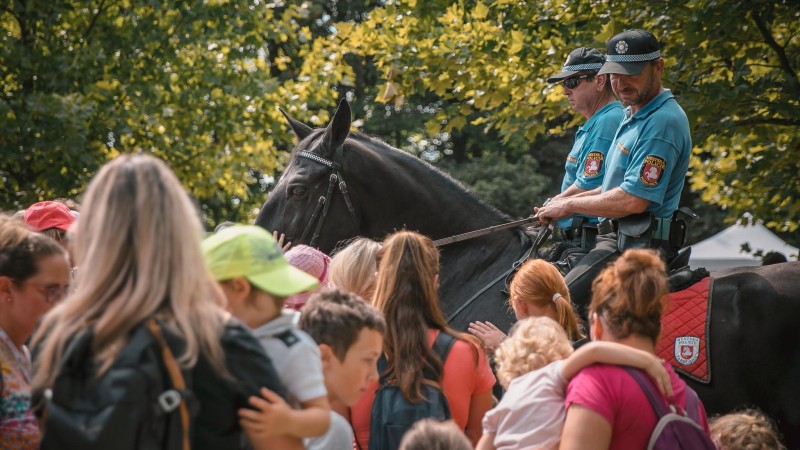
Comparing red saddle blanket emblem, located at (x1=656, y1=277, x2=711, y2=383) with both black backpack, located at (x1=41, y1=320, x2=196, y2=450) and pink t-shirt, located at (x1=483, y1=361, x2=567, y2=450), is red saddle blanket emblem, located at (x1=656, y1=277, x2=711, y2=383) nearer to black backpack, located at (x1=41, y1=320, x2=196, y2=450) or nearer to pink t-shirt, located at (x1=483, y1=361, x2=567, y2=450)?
pink t-shirt, located at (x1=483, y1=361, x2=567, y2=450)

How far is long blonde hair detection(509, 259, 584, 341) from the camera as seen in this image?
16.9 feet

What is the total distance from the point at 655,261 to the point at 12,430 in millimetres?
2114

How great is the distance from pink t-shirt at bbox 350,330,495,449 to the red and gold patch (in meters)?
2.19

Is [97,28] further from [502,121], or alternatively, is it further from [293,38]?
[502,121]

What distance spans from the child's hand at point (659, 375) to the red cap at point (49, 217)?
276 cm

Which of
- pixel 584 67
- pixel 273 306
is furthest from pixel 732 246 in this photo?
pixel 273 306

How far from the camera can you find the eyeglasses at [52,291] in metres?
3.67

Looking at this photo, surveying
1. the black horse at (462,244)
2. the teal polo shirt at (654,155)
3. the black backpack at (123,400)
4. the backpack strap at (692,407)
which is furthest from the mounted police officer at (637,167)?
the black backpack at (123,400)

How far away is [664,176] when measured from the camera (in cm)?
584

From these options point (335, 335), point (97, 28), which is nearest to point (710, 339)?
point (335, 335)

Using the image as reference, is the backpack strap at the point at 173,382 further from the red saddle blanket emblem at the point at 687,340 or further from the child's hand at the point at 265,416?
the red saddle blanket emblem at the point at 687,340

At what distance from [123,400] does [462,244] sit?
4346 mm

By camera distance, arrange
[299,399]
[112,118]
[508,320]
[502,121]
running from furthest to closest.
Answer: [112,118] < [502,121] < [508,320] < [299,399]

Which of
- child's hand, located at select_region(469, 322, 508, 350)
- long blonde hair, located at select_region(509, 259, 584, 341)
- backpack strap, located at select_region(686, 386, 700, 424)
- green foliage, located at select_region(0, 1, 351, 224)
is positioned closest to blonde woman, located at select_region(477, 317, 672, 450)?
backpack strap, located at select_region(686, 386, 700, 424)
